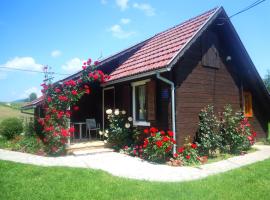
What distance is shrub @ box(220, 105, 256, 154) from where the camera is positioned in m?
9.12

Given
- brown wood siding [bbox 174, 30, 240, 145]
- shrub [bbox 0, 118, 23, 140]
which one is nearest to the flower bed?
brown wood siding [bbox 174, 30, 240, 145]

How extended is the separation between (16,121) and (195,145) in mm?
10052

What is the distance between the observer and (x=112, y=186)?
529 cm

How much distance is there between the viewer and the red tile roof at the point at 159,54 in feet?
27.6

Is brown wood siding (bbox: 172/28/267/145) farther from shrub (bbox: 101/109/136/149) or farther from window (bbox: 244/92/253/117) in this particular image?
shrub (bbox: 101/109/136/149)

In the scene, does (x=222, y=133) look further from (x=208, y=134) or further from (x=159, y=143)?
(x=159, y=143)

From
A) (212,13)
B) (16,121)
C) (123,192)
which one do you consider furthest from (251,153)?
(16,121)

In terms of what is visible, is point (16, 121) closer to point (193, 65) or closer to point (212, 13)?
point (193, 65)

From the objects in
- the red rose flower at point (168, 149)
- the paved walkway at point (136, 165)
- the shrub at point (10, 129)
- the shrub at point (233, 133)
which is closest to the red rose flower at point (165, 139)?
the red rose flower at point (168, 149)

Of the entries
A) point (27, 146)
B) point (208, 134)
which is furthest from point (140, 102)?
point (27, 146)

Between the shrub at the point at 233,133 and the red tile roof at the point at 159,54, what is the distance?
3.05 m

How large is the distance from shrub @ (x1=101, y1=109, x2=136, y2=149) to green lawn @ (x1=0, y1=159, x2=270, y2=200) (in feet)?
11.2

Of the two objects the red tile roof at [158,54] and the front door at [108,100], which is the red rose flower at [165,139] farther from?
the front door at [108,100]

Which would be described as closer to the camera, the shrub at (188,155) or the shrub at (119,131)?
the shrub at (188,155)
